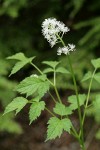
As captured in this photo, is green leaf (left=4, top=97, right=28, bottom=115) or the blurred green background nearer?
green leaf (left=4, top=97, right=28, bottom=115)

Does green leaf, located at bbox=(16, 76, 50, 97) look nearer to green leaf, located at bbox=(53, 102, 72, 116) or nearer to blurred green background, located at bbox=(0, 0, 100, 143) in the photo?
green leaf, located at bbox=(53, 102, 72, 116)

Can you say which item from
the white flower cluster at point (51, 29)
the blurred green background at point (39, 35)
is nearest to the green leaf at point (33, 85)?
the white flower cluster at point (51, 29)

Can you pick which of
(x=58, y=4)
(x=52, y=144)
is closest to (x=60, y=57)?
(x=58, y=4)

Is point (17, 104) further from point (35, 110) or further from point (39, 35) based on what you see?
point (39, 35)

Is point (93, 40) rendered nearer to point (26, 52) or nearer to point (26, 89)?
point (26, 52)

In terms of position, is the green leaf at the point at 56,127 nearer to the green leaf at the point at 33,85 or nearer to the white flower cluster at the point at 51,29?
the green leaf at the point at 33,85

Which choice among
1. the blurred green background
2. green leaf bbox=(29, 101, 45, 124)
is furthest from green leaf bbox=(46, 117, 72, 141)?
the blurred green background

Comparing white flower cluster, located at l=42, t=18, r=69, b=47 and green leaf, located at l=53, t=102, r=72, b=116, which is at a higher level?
white flower cluster, located at l=42, t=18, r=69, b=47
